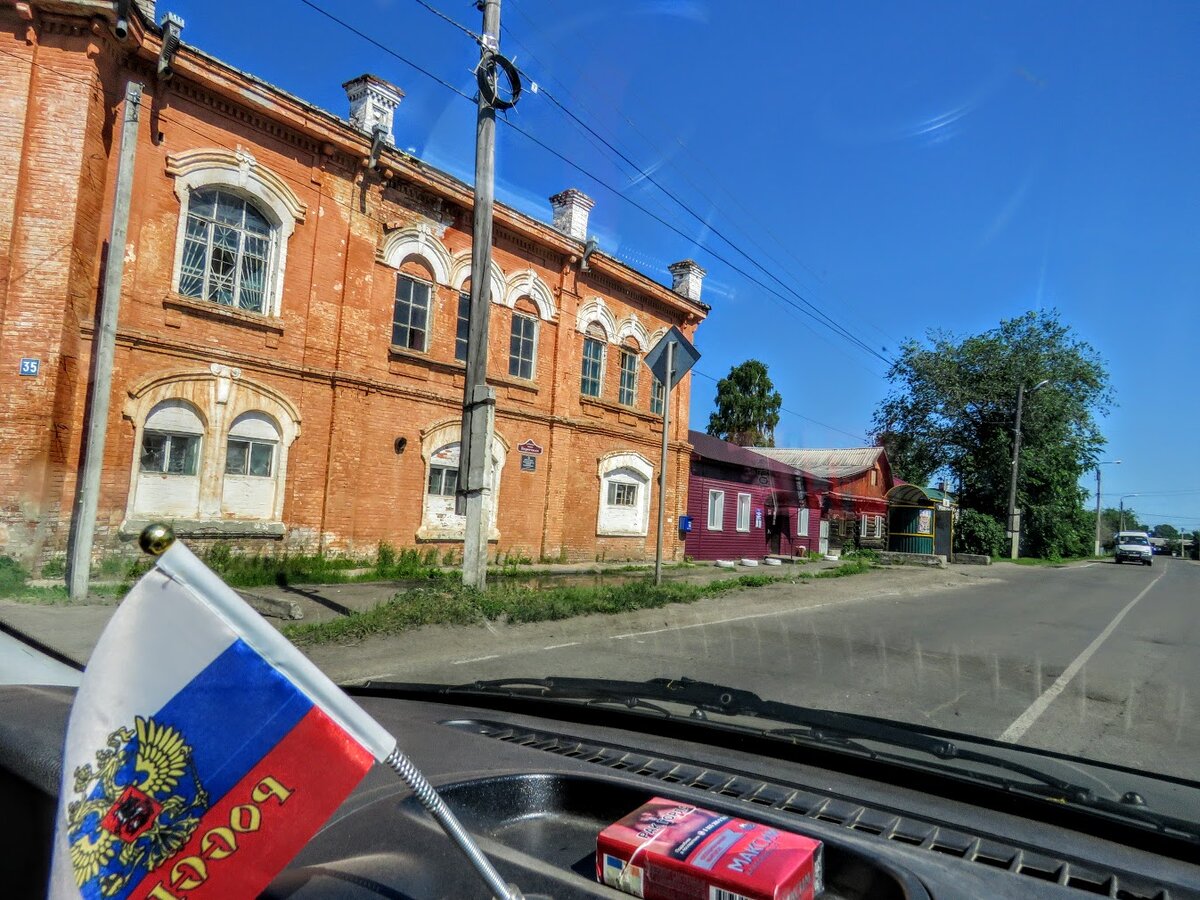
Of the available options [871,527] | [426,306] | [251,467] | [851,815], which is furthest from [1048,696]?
[871,527]

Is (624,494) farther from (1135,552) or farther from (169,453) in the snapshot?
(1135,552)

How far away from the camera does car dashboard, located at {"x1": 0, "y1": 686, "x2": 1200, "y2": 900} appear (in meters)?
1.54

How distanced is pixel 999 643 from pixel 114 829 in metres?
10.0

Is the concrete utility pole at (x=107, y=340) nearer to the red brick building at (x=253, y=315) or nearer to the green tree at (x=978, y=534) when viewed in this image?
the red brick building at (x=253, y=315)

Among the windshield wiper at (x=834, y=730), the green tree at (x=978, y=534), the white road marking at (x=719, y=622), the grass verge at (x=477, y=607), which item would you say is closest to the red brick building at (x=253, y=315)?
the grass verge at (x=477, y=607)

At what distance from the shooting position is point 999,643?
9.46 meters

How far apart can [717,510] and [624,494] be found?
5.11 metres

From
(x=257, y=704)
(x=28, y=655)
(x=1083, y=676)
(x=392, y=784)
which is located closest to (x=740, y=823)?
(x=392, y=784)

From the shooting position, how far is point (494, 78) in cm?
1091

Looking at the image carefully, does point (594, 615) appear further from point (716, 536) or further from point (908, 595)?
point (716, 536)

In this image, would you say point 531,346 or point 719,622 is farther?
point 531,346

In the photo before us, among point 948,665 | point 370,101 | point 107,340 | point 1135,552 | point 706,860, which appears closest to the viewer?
point 706,860

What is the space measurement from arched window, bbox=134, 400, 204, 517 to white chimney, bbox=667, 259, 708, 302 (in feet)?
46.0

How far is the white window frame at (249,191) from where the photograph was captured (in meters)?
12.2
